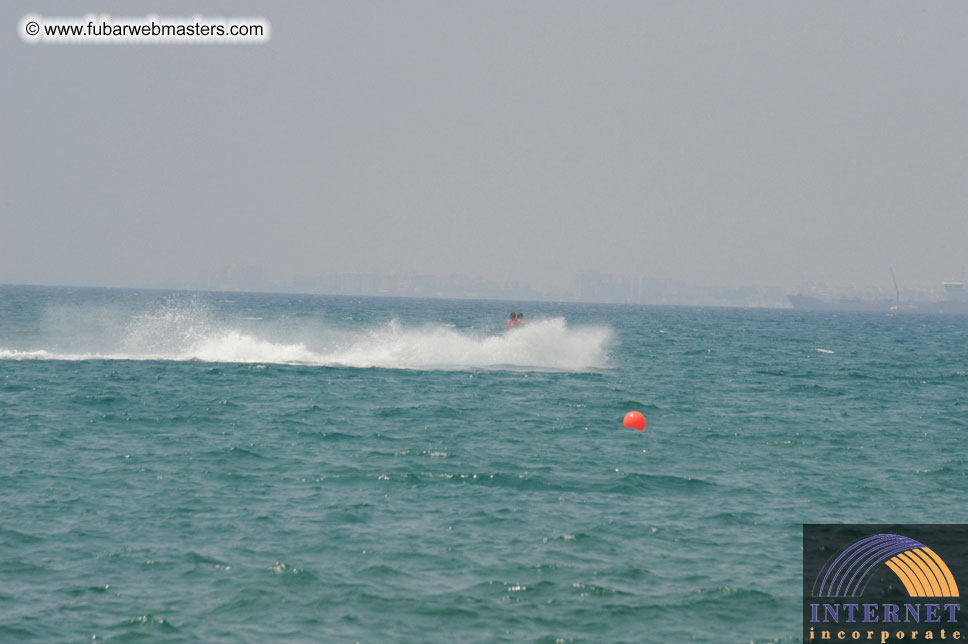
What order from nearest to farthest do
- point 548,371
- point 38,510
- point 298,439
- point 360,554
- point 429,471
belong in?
1. point 360,554
2. point 38,510
3. point 429,471
4. point 298,439
5. point 548,371

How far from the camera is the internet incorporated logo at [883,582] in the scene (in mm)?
12398

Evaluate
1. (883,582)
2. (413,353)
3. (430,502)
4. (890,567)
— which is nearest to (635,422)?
(430,502)

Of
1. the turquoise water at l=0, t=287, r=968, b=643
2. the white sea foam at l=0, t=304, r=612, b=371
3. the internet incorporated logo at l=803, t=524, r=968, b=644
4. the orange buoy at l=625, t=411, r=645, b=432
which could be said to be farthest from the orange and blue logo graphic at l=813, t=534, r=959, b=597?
the white sea foam at l=0, t=304, r=612, b=371

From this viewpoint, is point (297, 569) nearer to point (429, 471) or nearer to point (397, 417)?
point (429, 471)

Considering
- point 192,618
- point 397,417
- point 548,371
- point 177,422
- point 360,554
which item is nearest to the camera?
point 192,618

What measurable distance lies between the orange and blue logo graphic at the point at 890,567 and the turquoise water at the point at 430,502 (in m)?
0.71

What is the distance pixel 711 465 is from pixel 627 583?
358 inches

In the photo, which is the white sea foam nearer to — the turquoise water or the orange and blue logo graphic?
the turquoise water

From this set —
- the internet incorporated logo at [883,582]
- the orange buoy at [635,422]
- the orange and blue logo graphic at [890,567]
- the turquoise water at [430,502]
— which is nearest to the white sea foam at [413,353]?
the turquoise water at [430,502]

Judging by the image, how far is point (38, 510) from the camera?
16.5 meters

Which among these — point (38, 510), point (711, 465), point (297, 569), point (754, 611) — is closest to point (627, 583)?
point (754, 611)

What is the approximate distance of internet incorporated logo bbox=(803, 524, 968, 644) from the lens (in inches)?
488

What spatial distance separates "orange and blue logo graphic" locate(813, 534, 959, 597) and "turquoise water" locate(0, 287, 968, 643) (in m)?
0.71

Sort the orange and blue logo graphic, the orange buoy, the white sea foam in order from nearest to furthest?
the orange and blue logo graphic < the orange buoy < the white sea foam
